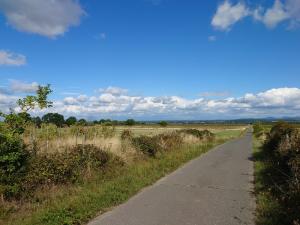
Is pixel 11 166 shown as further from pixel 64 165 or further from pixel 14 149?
pixel 64 165

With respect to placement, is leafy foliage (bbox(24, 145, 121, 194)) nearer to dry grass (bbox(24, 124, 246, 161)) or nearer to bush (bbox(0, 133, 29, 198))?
bush (bbox(0, 133, 29, 198))

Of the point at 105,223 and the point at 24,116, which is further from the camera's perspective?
the point at 24,116

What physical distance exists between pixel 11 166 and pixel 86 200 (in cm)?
207

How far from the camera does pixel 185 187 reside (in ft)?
35.3

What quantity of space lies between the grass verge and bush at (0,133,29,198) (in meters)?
0.64

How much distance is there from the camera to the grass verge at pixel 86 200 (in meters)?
7.02

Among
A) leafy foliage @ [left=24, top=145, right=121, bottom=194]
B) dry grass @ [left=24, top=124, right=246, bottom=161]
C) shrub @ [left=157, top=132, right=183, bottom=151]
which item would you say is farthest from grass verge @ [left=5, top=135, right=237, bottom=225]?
shrub @ [left=157, top=132, right=183, bottom=151]

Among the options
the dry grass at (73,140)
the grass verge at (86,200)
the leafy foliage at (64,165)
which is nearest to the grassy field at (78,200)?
the grass verge at (86,200)

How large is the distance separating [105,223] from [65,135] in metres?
8.33

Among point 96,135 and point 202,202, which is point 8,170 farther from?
point 96,135

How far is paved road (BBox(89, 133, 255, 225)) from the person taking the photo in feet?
23.1

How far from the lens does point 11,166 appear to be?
8.57 m

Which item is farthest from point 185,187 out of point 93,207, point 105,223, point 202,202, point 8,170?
point 8,170

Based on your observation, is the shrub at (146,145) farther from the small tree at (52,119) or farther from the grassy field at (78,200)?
the grassy field at (78,200)
